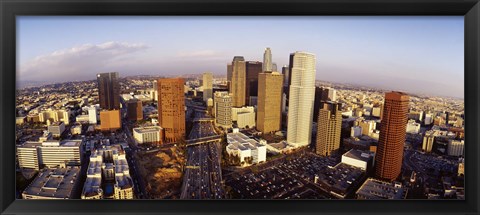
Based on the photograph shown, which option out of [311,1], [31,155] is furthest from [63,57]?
[311,1]

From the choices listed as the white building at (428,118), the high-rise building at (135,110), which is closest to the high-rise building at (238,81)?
the high-rise building at (135,110)

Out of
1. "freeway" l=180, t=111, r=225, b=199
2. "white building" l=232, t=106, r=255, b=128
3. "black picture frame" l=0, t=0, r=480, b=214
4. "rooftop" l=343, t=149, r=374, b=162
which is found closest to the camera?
"black picture frame" l=0, t=0, r=480, b=214

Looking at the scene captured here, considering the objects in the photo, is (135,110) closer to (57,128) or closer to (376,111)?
(57,128)

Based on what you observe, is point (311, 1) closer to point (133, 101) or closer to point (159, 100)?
point (159, 100)

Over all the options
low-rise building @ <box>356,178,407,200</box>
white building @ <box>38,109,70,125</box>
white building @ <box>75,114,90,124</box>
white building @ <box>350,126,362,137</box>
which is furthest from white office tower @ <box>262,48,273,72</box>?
white building @ <box>38,109,70,125</box>

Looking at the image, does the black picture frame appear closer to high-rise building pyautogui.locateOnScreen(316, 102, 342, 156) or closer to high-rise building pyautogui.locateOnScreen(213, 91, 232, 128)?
high-rise building pyautogui.locateOnScreen(316, 102, 342, 156)

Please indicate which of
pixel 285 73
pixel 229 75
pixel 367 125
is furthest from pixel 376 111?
pixel 229 75
